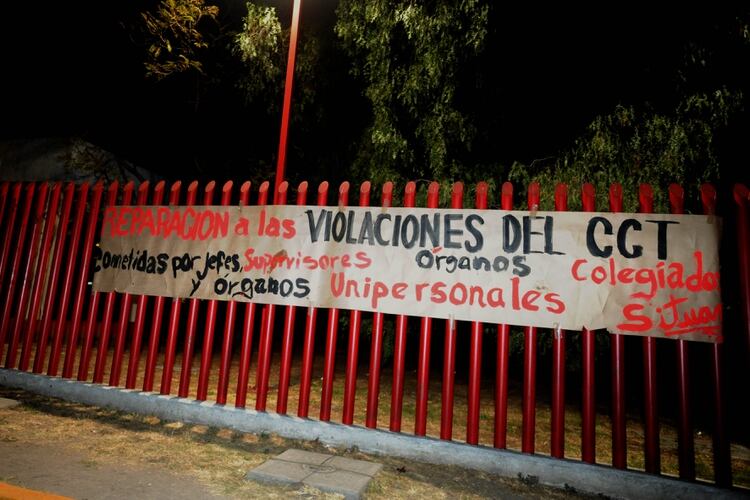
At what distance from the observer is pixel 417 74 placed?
6.91 meters

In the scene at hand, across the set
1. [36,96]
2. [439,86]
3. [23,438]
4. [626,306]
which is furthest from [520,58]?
[36,96]

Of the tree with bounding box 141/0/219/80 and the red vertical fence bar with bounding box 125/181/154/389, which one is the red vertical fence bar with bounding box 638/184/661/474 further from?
the tree with bounding box 141/0/219/80

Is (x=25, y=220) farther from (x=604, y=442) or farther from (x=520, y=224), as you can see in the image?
(x=604, y=442)

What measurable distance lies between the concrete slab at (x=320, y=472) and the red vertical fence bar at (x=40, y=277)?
3.25 meters

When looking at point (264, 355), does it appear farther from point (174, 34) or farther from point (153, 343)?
point (174, 34)

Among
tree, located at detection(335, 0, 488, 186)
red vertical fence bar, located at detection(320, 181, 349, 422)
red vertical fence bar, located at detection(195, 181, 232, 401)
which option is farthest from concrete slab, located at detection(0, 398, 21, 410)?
tree, located at detection(335, 0, 488, 186)

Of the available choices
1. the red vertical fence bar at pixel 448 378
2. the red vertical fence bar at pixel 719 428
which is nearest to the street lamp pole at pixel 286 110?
the red vertical fence bar at pixel 448 378

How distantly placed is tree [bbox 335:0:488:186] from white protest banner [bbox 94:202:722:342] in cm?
380

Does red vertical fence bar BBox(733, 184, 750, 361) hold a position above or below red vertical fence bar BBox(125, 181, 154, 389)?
above

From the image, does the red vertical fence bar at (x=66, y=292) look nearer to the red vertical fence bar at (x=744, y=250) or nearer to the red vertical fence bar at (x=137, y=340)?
the red vertical fence bar at (x=137, y=340)

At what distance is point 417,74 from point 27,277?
5.94m

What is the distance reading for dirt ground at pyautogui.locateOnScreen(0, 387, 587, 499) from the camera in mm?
2645

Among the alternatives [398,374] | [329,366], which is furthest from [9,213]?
[398,374]

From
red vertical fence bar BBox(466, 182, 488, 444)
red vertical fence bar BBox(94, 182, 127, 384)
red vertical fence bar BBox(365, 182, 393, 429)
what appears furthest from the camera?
red vertical fence bar BBox(94, 182, 127, 384)
